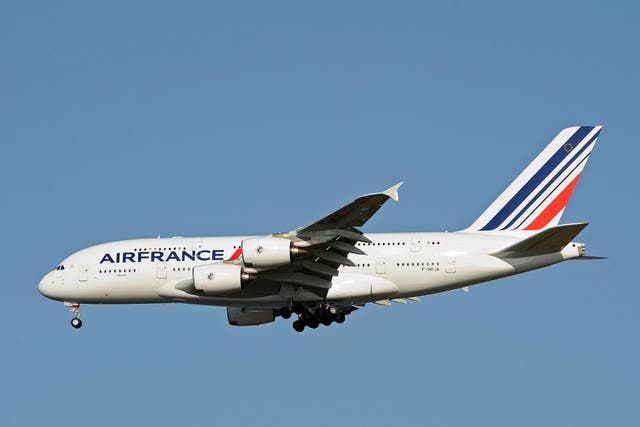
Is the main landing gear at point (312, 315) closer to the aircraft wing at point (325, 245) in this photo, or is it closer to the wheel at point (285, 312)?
the wheel at point (285, 312)

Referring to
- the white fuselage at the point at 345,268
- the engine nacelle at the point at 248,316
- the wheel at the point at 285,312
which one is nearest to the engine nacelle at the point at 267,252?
the white fuselage at the point at 345,268

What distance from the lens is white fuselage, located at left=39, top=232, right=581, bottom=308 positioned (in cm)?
4459

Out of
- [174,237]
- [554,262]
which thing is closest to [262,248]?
[174,237]

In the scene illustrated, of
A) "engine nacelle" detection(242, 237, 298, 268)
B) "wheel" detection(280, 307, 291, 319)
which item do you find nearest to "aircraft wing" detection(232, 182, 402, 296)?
"engine nacelle" detection(242, 237, 298, 268)

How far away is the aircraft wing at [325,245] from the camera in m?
40.7

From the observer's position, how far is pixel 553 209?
47.5 metres

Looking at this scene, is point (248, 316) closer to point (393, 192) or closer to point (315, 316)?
point (315, 316)

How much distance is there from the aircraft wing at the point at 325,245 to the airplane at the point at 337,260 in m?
0.05

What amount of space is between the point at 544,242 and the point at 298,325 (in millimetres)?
10178

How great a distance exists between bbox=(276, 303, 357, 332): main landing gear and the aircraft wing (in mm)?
868

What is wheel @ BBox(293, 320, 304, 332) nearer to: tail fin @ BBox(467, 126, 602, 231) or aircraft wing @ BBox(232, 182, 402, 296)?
aircraft wing @ BBox(232, 182, 402, 296)

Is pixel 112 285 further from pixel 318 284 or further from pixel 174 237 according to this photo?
pixel 318 284

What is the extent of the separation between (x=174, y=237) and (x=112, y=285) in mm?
3161

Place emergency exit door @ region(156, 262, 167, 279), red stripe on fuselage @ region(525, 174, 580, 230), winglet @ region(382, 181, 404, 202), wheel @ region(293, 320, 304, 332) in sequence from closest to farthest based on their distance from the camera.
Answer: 1. winglet @ region(382, 181, 404, 202)
2. emergency exit door @ region(156, 262, 167, 279)
3. wheel @ region(293, 320, 304, 332)
4. red stripe on fuselage @ region(525, 174, 580, 230)
